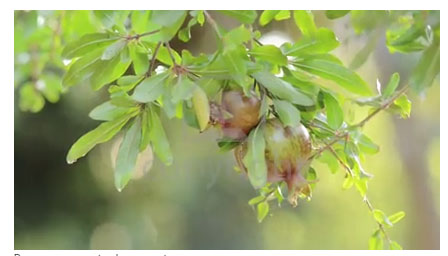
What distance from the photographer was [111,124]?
836mm

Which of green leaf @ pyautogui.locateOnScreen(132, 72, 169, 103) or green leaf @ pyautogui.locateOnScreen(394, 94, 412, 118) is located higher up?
green leaf @ pyautogui.locateOnScreen(132, 72, 169, 103)

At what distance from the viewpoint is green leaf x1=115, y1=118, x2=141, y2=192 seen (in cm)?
82

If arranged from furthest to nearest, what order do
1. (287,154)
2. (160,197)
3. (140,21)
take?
(160,197), (140,21), (287,154)

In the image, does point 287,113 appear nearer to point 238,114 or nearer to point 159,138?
point 238,114

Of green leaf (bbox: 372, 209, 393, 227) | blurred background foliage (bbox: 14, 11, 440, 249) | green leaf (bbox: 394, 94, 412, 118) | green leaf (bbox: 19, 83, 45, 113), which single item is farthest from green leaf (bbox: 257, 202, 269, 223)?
blurred background foliage (bbox: 14, 11, 440, 249)

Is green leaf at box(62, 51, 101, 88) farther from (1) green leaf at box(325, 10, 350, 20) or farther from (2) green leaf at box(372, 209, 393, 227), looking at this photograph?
(2) green leaf at box(372, 209, 393, 227)

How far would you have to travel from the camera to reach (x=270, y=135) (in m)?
0.77

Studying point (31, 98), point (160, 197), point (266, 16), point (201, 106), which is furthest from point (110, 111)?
point (160, 197)

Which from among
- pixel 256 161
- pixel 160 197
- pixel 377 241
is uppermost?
pixel 160 197

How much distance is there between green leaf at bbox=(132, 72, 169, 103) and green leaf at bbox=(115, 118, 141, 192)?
0.25 feet

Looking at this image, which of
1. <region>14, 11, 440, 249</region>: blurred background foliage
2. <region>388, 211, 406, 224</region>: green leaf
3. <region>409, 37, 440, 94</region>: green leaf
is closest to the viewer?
<region>409, 37, 440, 94</region>: green leaf

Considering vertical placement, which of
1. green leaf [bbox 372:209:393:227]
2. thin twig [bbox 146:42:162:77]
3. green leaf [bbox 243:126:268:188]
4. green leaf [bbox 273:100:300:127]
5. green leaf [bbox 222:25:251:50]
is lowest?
green leaf [bbox 372:209:393:227]

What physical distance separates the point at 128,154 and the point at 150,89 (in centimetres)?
11
